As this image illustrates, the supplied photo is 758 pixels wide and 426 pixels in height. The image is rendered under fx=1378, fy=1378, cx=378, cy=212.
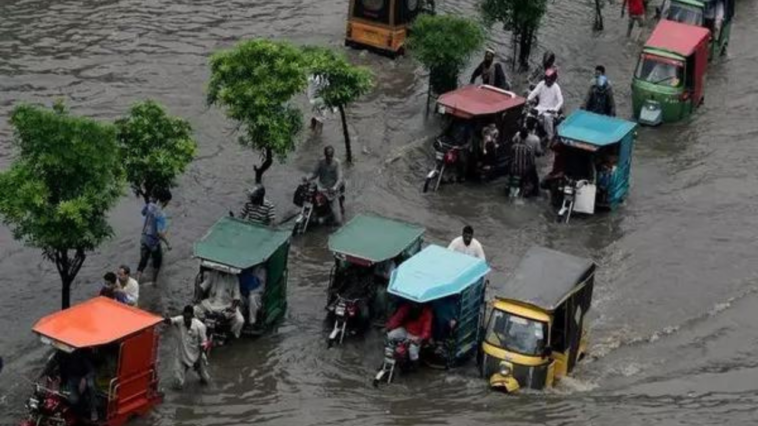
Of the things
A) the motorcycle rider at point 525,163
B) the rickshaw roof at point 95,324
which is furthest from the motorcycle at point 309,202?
the rickshaw roof at point 95,324

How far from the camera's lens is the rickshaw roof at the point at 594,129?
2447cm

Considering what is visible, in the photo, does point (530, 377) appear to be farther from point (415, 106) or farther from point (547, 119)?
point (415, 106)

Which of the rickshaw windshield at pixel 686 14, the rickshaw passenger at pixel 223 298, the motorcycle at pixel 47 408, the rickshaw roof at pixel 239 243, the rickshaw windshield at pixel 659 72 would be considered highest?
the rickshaw windshield at pixel 686 14

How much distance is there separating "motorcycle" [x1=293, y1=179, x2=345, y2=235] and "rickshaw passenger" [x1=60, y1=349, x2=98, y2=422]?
681 cm

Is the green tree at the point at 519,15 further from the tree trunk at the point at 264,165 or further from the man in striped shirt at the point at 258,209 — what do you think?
the man in striped shirt at the point at 258,209

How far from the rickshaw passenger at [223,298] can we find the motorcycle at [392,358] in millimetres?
2271

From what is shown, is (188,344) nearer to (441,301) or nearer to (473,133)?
(441,301)

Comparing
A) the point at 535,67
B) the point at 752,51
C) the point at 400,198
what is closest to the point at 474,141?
the point at 400,198

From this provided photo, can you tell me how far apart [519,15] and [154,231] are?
1252 cm

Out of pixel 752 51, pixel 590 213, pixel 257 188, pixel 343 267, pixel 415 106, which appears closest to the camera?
pixel 343 267

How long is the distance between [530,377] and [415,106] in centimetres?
1220

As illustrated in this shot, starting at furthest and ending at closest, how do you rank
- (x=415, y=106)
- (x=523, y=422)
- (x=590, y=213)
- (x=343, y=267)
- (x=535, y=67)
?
(x=535, y=67), (x=415, y=106), (x=590, y=213), (x=343, y=267), (x=523, y=422)

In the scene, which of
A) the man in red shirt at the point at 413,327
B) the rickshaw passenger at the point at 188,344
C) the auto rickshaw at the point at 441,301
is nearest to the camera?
the rickshaw passenger at the point at 188,344

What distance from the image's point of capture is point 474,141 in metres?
25.9
